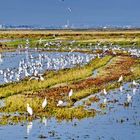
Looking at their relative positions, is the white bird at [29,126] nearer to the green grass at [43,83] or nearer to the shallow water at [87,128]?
the shallow water at [87,128]

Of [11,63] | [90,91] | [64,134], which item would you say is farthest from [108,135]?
[11,63]

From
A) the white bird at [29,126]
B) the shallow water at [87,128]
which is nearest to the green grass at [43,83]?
the shallow water at [87,128]

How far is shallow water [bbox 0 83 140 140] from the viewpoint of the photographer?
78.0ft

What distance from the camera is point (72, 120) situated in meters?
27.2

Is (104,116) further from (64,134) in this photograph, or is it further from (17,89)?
(17,89)

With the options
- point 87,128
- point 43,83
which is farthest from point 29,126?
point 43,83

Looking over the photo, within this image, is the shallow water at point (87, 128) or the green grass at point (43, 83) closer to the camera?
the shallow water at point (87, 128)

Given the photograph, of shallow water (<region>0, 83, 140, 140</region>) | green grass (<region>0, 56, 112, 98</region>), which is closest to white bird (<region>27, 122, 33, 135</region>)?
shallow water (<region>0, 83, 140, 140</region>)

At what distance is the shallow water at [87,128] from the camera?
23766 millimetres

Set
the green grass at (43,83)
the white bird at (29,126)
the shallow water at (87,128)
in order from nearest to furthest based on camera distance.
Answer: the shallow water at (87,128) < the white bird at (29,126) < the green grass at (43,83)

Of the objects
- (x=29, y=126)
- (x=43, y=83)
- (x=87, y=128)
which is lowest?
(x=87, y=128)

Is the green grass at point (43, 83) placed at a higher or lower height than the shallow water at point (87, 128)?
higher

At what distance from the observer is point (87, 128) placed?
25.4m

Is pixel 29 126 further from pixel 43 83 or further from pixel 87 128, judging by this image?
pixel 43 83
